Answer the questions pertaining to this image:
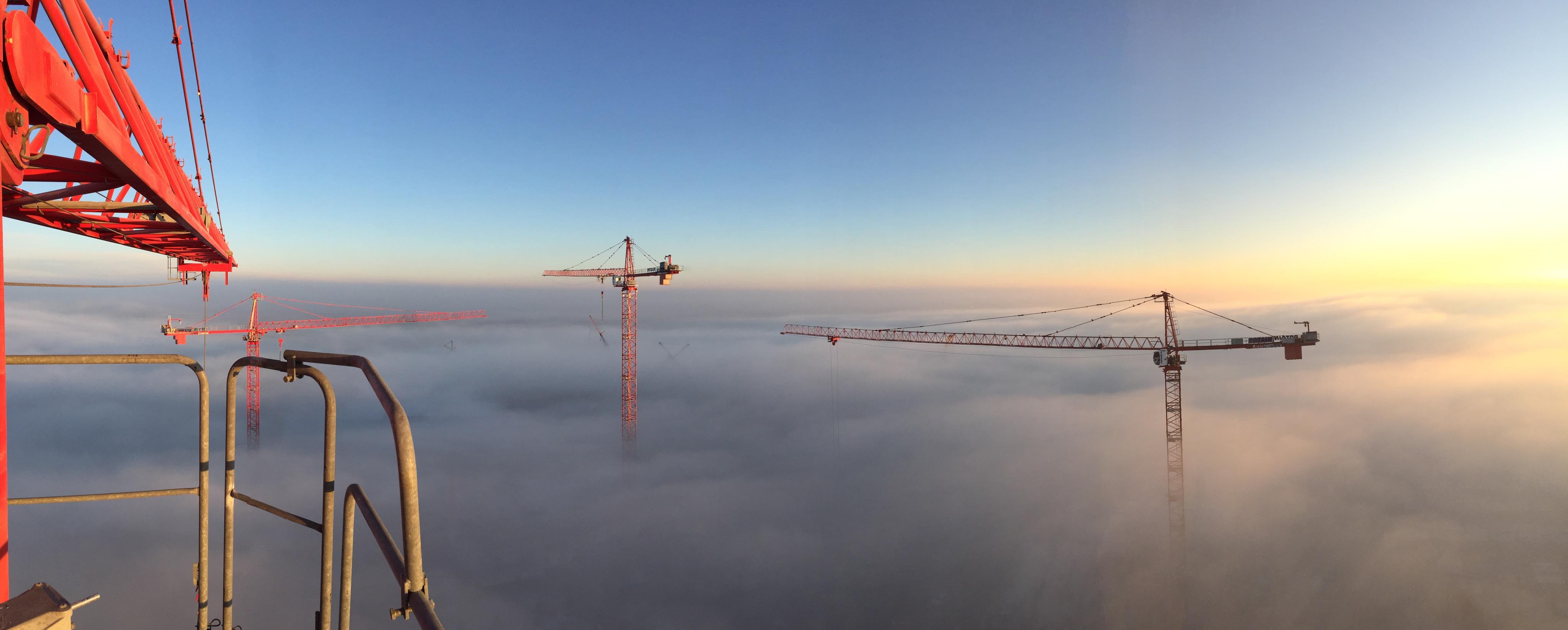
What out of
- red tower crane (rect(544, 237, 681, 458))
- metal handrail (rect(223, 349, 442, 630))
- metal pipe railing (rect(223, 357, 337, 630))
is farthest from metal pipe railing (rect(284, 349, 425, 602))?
red tower crane (rect(544, 237, 681, 458))

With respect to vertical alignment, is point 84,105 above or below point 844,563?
above

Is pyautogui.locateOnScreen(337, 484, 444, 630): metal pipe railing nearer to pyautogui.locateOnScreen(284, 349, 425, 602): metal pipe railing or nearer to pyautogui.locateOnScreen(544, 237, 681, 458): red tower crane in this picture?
pyautogui.locateOnScreen(284, 349, 425, 602): metal pipe railing

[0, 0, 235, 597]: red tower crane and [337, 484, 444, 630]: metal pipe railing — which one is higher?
[0, 0, 235, 597]: red tower crane

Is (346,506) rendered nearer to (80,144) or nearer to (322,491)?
(322,491)

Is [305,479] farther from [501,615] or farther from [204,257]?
[204,257]

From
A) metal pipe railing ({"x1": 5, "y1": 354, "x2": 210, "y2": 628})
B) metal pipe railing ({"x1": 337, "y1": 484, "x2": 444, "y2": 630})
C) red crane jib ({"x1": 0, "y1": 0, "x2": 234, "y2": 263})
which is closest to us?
metal pipe railing ({"x1": 337, "y1": 484, "x2": 444, "y2": 630})

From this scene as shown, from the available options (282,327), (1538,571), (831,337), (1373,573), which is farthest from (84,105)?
(1538,571)

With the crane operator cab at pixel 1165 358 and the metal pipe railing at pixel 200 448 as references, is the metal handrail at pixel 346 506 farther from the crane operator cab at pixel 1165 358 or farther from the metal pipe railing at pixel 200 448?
the crane operator cab at pixel 1165 358

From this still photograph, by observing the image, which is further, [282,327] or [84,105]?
[282,327]
